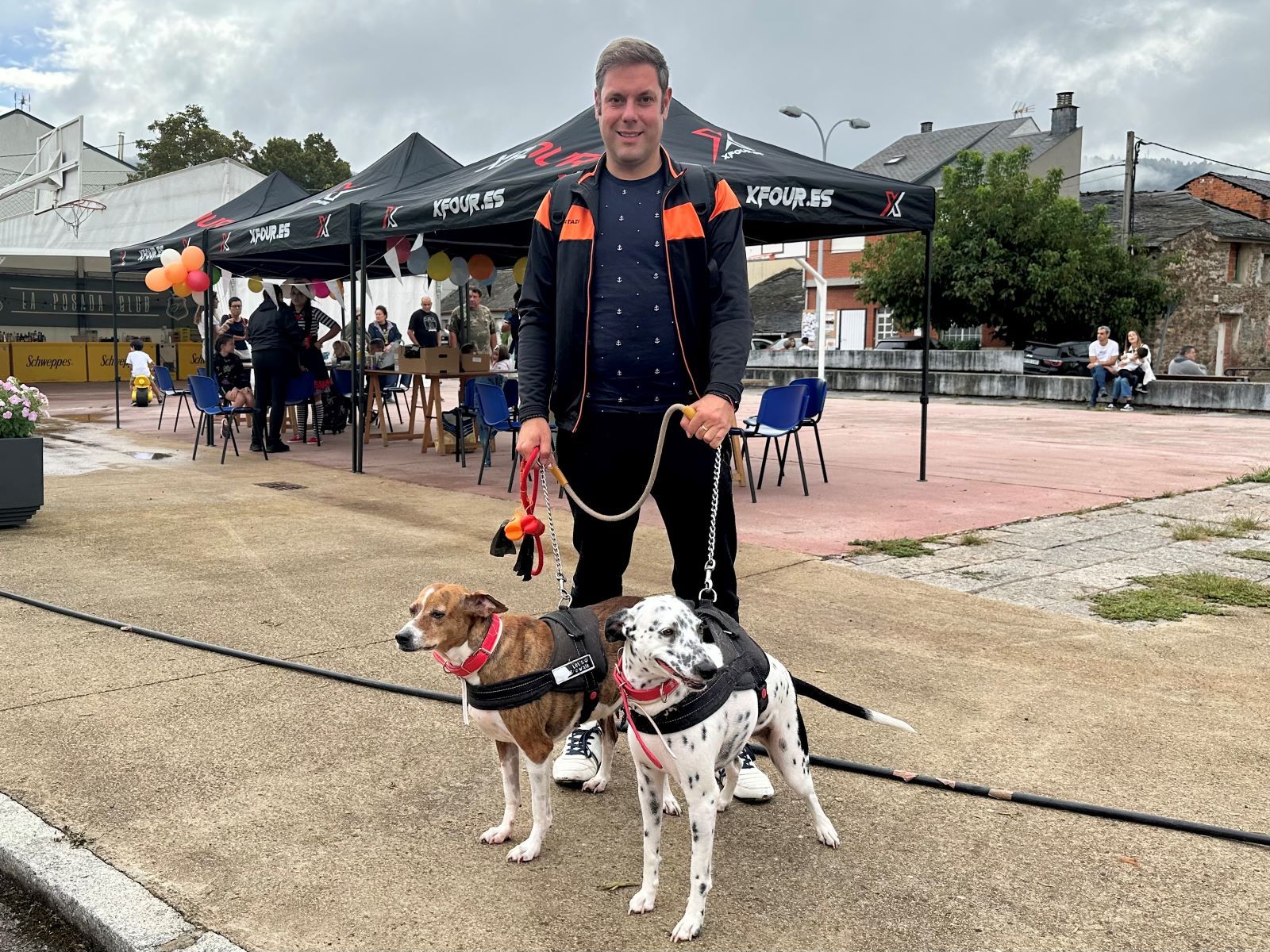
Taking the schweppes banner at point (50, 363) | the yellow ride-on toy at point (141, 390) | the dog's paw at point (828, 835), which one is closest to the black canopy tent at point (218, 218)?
the yellow ride-on toy at point (141, 390)

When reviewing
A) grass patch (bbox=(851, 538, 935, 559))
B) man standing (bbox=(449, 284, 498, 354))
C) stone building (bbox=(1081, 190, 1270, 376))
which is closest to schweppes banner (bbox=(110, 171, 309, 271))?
man standing (bbox=(449, 284, 498, 354))

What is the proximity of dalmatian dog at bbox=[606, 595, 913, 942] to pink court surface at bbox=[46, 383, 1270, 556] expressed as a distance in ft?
14.4

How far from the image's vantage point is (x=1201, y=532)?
746 cm

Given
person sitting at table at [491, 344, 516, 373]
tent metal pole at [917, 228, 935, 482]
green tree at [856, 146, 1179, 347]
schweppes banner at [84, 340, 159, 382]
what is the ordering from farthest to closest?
1. green tree at [856, 146, 1179, 347]
2. schweppes banner at [84, 340, 159, 382]
3. person sitting at table at [491, 344, 516, 373]
4. tent metal pole at [917, 228, 935, 482]

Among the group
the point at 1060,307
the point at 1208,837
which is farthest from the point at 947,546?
the point at 1060,307

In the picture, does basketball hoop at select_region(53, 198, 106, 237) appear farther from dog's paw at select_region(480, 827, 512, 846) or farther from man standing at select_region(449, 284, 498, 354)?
dog's paw at select_region(480, 827, 512, 846)

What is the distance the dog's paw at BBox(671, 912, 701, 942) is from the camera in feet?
7.97

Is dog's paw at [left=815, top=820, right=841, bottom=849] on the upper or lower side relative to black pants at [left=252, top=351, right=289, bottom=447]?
lower

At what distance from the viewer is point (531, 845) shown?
9.20 ft

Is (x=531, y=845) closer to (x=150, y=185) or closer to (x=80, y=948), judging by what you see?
(x=80, y=948)

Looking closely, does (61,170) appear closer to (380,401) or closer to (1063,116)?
(380,401)

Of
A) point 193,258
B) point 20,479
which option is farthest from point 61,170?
point 20,479

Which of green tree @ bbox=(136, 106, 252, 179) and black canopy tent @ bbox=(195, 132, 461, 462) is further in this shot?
green tree @ bbox=(136, 106, 252, 179)

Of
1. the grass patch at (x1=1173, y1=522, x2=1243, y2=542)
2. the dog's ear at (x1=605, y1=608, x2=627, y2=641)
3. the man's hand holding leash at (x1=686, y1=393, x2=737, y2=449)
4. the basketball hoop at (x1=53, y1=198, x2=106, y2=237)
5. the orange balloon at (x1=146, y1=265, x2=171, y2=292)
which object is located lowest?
the grass patch at (x1=1173, y1=522, x2=1243, y2=542)
